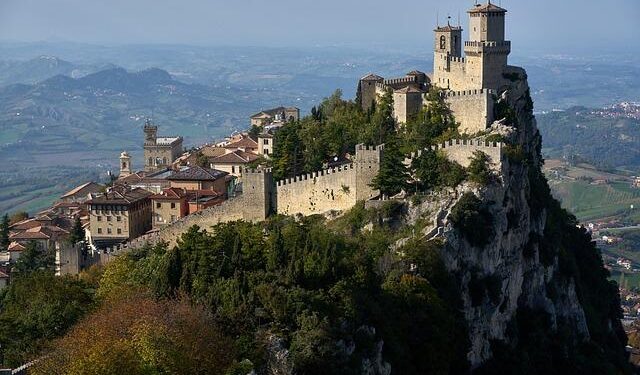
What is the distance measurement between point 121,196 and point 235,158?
382 inches

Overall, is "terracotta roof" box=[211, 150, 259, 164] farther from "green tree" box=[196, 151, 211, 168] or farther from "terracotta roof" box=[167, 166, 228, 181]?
"terracotta roof" box=[167, 166, 228, 181]

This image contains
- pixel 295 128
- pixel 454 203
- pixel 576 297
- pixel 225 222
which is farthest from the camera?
pixel 295 128

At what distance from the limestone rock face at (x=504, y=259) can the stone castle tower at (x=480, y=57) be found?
1.45 meters

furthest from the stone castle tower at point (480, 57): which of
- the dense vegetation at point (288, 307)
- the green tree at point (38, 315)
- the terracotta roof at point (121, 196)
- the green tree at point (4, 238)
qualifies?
the green tree at point (4, 238)

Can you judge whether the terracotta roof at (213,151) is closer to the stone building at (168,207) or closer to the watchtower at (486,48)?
the stone building at (168,207)

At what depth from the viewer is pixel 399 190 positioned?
142 ft

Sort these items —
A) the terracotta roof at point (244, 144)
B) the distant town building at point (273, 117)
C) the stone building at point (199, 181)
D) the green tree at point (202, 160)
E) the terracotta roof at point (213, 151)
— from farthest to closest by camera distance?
1. the distant town building at point (273, 117)
2. the terracotta roof at point (213, 151)
3. the terracotta roof at point (244, 144)
4. the green tree at point (202, 160)
5. the stone building at point (199, 181)

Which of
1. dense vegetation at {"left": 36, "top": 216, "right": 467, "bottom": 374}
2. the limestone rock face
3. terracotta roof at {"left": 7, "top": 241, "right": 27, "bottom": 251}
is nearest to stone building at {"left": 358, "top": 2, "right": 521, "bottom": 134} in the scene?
the limestone rock face

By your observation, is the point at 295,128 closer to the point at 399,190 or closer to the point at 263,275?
the point at 399,190

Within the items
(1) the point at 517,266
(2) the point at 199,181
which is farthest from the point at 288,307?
(2) the point at 199,181

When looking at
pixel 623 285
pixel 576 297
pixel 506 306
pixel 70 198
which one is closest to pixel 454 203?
pixel 506 306

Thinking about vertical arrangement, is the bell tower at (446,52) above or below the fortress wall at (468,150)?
above

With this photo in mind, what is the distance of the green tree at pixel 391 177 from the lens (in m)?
42.8

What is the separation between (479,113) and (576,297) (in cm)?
999
